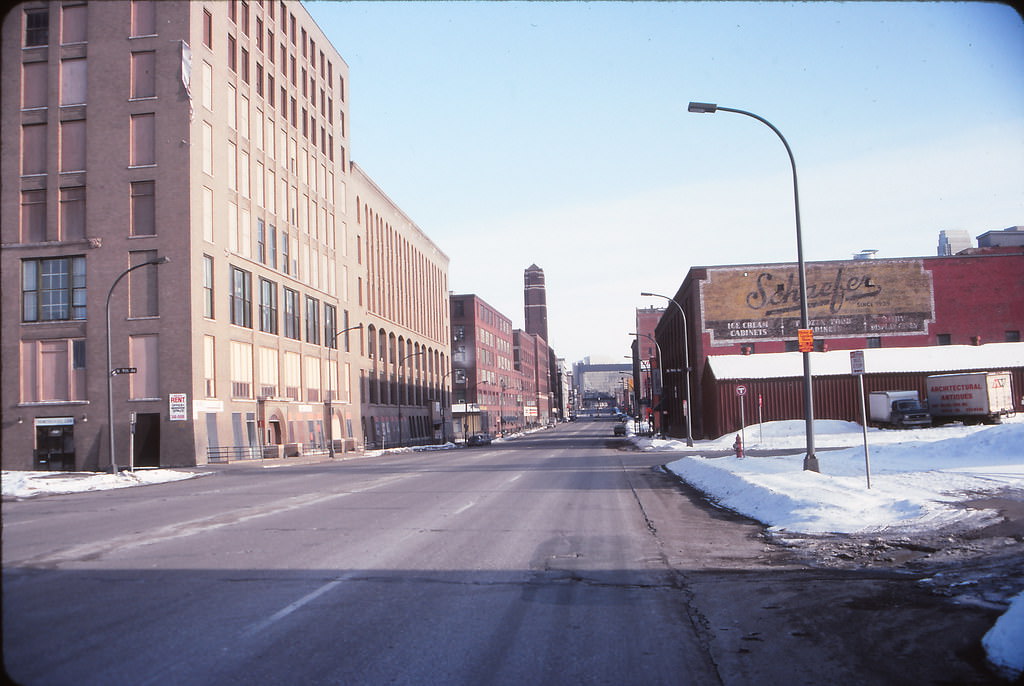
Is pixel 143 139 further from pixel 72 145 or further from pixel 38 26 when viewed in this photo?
pixel 38 26

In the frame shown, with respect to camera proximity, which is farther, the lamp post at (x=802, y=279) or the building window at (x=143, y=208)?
the building window at (x=143, y=208)

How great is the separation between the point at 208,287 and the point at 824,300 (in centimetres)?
4495

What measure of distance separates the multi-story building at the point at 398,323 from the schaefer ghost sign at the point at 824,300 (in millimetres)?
33077

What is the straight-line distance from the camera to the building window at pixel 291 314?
58281 mm

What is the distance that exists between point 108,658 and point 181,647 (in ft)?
1.74

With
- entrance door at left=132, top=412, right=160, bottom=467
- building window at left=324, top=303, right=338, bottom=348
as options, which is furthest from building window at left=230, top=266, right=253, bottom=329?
building window at left=324, top=303, right=338, bottom=348

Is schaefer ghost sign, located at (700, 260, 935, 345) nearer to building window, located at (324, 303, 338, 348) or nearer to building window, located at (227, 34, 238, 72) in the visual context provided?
building window, located at (324, 303, 338, 348)

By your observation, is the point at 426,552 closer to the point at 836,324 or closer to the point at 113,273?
the point at 113,273

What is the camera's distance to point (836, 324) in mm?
63562

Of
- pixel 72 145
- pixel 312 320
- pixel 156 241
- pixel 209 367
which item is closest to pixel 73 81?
pixel 72 145

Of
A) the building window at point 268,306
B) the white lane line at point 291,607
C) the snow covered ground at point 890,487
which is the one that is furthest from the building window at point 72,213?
the white lane line at point 291,607

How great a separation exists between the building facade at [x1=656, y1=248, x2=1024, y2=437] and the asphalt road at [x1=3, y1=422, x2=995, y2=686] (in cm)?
5021

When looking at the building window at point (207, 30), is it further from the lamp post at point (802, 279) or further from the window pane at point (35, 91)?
the lamp post at point (802, 279)

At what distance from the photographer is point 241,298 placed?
5028 centimetres
